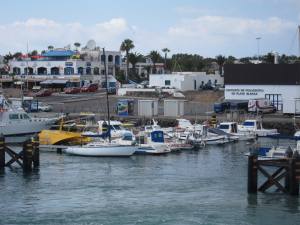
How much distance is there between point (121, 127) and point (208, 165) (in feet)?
54.8

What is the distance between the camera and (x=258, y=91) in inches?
3622

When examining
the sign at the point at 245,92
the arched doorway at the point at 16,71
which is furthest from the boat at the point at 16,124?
the arched doorway at the point at 16,71

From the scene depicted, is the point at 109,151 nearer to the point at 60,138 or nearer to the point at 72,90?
the point at 60,138

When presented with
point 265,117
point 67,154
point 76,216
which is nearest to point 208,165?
point 67,154

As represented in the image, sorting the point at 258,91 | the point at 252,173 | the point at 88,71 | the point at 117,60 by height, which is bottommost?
the point at 252,173

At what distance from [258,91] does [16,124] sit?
3529 centimetres

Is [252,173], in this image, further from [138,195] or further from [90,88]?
[90,88]

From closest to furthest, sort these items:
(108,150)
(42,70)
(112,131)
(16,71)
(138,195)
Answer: (138,195)
(108,150)
(112,131)
(42,70)
(16,71)

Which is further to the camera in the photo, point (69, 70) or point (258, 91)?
point (69, 70)

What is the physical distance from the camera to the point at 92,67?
456 ft

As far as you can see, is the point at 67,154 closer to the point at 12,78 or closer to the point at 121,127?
the point at 121,127

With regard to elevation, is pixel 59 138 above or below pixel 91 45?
below

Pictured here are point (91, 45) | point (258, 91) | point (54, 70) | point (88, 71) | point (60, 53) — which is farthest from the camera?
point (91, 45)

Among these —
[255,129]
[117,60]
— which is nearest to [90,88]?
[117,60]
